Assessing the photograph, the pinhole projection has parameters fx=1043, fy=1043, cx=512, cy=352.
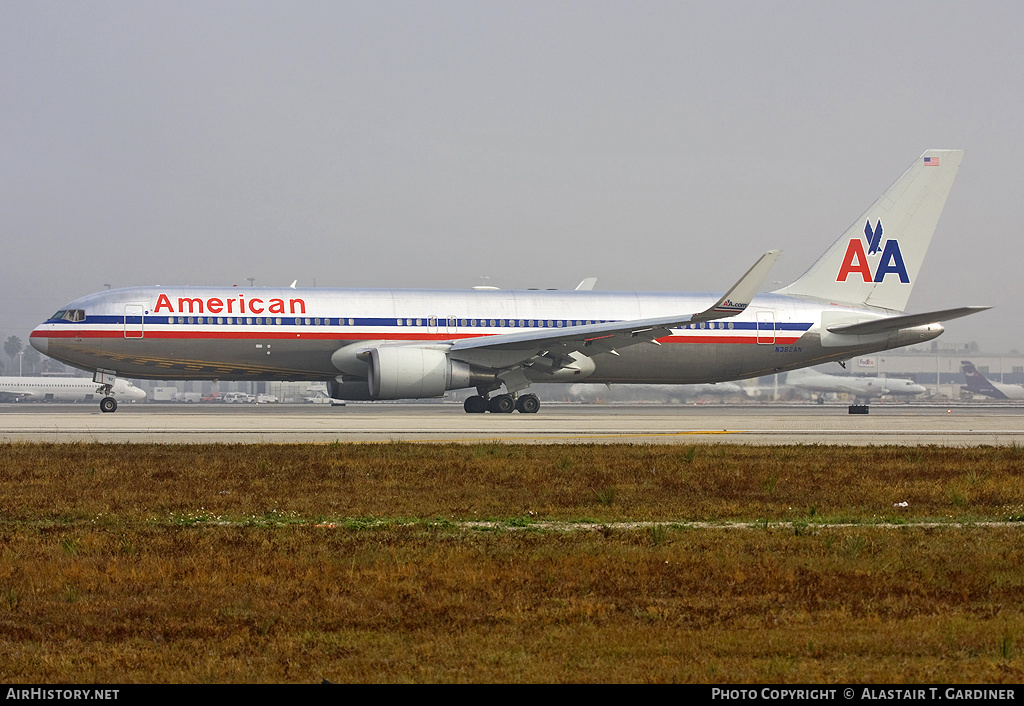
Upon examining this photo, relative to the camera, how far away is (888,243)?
41.9m

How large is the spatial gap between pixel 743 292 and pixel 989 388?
10615 centimetres

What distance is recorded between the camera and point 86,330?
36.4 meters

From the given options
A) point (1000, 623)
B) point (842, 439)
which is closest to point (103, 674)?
point (1000, 623)

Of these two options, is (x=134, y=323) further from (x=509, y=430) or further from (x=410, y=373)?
(x=509, y=430)

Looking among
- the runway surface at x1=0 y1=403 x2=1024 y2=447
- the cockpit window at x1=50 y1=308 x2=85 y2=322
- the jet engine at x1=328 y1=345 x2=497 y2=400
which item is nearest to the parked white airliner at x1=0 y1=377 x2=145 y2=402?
the cockpit window at x1=50 y1=308 x2=85 y2=322

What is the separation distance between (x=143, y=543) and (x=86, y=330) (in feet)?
93.2

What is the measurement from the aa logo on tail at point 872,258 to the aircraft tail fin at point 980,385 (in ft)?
311

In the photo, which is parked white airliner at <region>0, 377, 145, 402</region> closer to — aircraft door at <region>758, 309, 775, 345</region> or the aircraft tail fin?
aircraft door at <region>758, 309, 775, 345</region>

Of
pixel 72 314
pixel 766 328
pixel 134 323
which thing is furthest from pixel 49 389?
pixel 766 328

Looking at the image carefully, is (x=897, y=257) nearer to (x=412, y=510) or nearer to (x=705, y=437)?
(x=705, y=437)

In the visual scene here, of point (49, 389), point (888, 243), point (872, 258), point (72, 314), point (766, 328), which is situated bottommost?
point (49, 389)

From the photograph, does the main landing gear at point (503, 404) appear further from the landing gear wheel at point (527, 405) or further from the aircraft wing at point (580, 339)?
the aircraft wing at point (580, 339)

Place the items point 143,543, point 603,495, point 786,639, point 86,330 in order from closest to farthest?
1. point 786,639
2. point 143,543
3. point 603,495
4. point 86,330

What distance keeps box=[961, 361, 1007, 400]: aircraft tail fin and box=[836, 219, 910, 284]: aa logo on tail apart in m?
94.6
